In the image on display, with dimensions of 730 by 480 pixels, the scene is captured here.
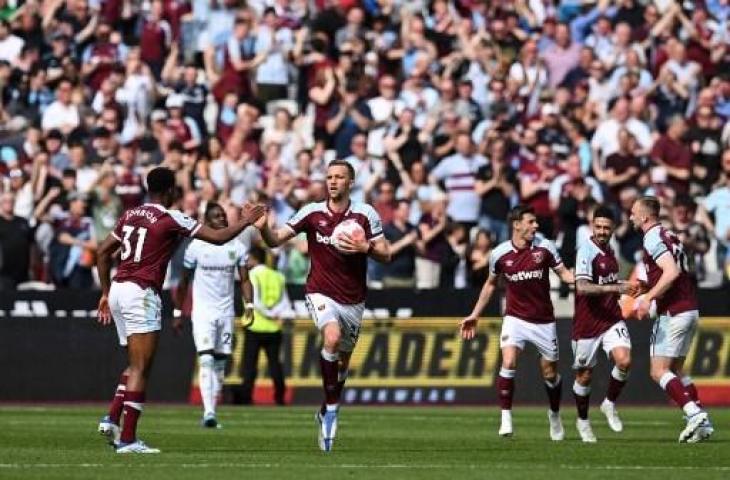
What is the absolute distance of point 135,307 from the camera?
1762cm

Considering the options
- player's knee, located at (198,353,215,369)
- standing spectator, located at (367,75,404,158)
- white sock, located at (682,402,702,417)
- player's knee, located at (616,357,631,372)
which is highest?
standing spectator, located at (367,75,404,158)

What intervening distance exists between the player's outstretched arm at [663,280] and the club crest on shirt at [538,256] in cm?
185

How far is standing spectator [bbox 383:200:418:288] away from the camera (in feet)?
101

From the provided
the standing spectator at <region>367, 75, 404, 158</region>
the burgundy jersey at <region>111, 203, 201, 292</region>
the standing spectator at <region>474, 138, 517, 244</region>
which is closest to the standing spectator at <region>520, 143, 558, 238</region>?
the standing spectator at <region>474, 138, 517, 244</region>

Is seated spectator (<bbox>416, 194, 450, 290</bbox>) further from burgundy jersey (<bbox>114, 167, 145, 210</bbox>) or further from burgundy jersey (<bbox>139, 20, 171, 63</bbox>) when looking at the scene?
burgundy jersey (<bbox>139, 20, 171, 63</bbox>)

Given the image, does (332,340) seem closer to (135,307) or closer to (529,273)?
(135,307)

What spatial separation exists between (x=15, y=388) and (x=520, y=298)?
446 inches

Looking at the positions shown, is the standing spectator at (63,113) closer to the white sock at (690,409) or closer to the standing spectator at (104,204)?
the standing spectator at (104,204)

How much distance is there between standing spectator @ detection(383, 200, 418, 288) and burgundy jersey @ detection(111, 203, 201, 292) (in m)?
13.1

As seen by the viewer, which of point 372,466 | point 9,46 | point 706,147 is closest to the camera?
point 372,466

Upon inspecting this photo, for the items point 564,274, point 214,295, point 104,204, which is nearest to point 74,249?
point 104,204

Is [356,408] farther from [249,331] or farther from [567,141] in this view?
[567,141]

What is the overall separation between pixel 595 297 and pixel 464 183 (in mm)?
9527

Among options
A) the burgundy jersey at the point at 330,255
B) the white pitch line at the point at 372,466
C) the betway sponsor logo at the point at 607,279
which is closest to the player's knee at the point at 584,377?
the betway sponsor logo at the point at 607,279
